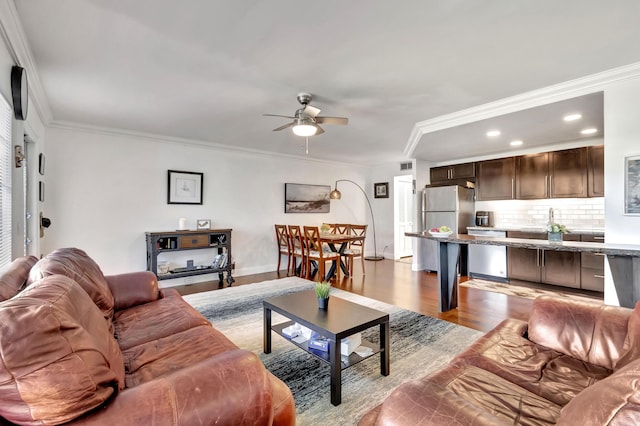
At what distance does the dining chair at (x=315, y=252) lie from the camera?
5027mm

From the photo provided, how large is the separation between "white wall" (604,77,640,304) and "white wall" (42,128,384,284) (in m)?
4.88

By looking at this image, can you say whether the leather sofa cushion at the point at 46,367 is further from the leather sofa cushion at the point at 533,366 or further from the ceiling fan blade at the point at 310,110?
the ceiling fan blade at the point at 310,110

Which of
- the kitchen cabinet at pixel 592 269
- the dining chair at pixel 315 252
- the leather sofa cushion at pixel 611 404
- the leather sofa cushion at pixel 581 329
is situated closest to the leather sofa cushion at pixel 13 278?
the leather sofa cushion at pixel 611 404

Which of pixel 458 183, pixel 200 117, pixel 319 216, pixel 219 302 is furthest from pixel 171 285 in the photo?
pixel 458 183

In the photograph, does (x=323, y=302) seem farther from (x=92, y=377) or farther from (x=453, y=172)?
(x=453, y=172)

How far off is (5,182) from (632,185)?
16.3 ft

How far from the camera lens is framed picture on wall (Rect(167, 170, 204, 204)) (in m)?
4.89

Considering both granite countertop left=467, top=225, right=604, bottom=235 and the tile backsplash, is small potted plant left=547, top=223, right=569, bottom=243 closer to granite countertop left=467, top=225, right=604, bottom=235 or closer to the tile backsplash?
granite countertop left=467, top=225, right=604, bottom=235

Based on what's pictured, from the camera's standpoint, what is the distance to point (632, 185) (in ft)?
8.38

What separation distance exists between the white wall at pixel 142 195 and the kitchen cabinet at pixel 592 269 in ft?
16.0

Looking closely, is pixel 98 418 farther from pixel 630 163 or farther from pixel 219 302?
pixel 630 163

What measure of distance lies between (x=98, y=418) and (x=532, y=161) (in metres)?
6.09

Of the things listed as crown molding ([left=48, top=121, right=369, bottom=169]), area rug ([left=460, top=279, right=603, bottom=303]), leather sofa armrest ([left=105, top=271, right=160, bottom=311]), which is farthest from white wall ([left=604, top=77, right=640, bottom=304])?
crown molding ([left=48, top=121, right=369, bottom=169])

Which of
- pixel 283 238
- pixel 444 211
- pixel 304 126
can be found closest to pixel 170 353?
pixel 304 126
